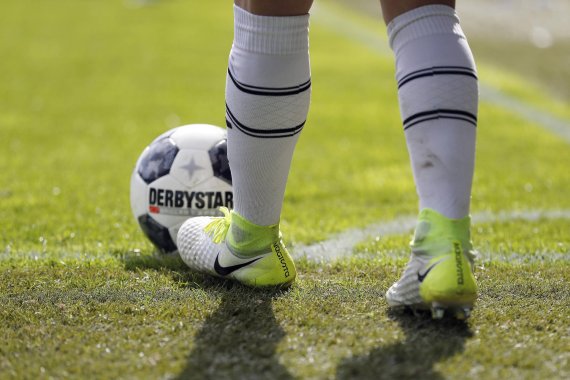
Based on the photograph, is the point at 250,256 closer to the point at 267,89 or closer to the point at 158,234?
the point at 267,89

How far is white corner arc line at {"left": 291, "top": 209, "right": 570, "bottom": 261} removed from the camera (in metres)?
3.23

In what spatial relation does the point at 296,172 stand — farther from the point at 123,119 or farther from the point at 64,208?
the point at 123,119

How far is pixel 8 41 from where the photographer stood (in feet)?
39.7

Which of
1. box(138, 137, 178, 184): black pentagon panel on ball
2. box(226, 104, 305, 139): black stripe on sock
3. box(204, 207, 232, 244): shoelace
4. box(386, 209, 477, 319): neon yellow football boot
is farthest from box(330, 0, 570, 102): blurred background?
box(386, 209, 477, 319): neon yellow football boot

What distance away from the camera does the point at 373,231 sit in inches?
146

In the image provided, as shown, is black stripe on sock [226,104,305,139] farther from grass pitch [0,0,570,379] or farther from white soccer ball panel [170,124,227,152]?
white soccer ball panel [170,124,227,152]

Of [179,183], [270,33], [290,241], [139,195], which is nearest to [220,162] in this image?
[179,183]

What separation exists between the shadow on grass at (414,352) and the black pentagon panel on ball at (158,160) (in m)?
1.35

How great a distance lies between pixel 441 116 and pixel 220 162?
1.28 metres

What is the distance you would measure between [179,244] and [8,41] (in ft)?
33.7

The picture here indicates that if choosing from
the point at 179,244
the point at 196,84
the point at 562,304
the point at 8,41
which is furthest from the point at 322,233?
the point at 8,41

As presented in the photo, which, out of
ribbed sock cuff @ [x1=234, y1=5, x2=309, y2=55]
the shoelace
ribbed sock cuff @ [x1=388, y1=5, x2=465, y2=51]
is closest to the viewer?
ribbed sock cuff @ [x1=388, y1=5, x2=465, y2=51]

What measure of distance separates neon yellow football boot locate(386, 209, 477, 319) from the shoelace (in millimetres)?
684

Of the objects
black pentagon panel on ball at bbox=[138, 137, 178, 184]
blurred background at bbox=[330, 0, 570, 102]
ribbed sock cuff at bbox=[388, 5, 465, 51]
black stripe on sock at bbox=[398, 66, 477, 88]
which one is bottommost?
blurred background at bbox=[330, 0, 570, 102]
